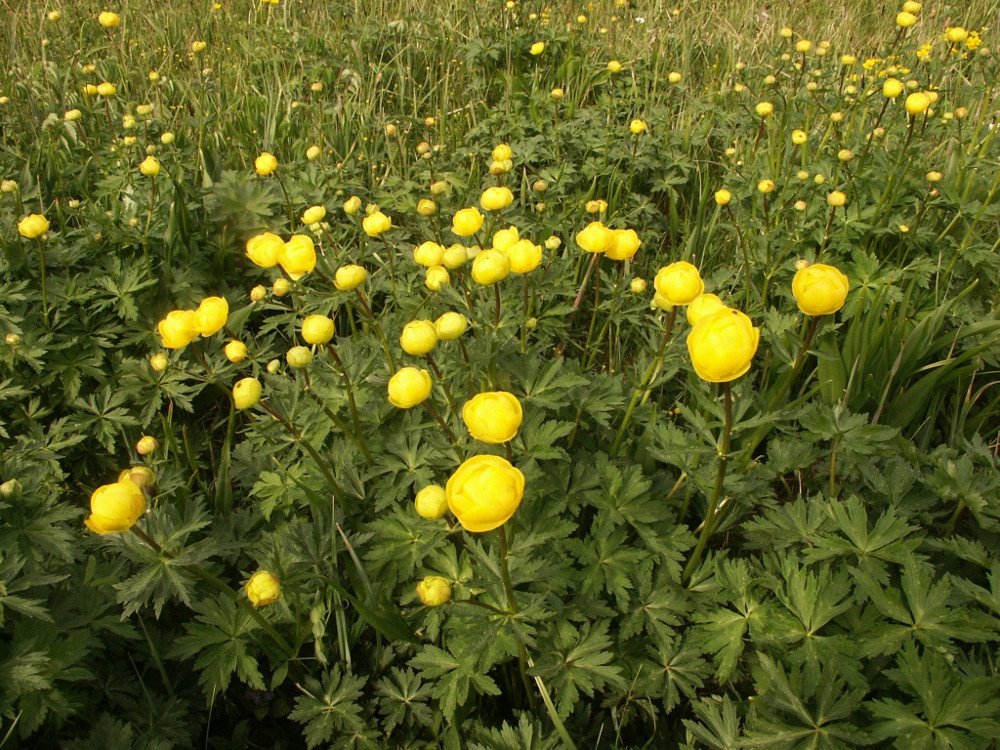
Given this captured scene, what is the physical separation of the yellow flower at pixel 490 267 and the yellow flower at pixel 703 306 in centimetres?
43

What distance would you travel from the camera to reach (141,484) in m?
1.40

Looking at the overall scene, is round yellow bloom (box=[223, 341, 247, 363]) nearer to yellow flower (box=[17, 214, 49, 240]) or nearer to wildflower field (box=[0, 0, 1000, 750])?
wildflower field (box=[0, 0, 1000, 750])

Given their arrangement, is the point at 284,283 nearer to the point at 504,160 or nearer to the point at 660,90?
the point at 504,160

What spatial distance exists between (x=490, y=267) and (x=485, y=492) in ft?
2.05

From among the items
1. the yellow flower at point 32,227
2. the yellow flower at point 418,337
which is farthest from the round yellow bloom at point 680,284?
the yellow flower at point 32,227

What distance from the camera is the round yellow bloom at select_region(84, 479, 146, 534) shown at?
1181 millimetres

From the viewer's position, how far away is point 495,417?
45.9 inches

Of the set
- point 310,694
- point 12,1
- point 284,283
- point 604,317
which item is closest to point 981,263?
point 604,317

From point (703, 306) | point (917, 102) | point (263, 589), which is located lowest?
point (263, 589)

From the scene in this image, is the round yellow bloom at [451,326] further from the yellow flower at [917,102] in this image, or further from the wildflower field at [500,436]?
the yellow flower at [917,102]

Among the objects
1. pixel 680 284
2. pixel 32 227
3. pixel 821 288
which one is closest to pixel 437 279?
pixel 680 284

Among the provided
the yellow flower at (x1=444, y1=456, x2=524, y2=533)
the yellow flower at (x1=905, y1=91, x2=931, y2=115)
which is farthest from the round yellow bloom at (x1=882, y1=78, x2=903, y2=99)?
the yellow flower at (x1=444, y1=456, x2=524, y2=533)

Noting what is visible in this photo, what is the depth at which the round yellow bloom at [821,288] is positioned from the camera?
1.22 m

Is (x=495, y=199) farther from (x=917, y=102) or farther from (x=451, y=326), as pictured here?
(x=917, y=102)
